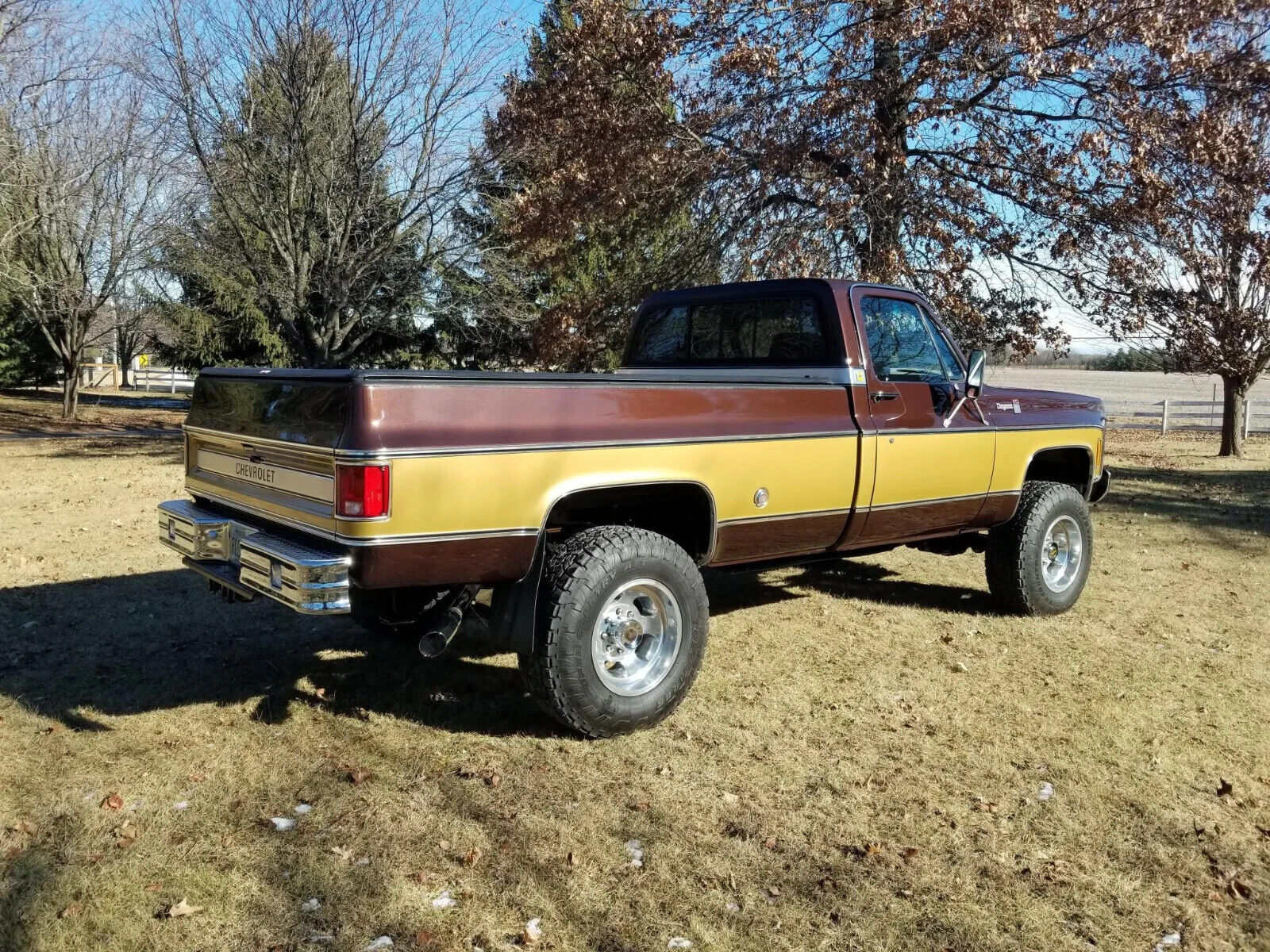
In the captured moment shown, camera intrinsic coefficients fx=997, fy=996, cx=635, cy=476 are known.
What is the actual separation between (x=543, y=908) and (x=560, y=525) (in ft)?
5.73

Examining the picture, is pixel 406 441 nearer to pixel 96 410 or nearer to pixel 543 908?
pixel 543 908

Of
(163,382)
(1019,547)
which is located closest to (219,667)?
(1019,547)

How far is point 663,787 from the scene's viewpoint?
373cm

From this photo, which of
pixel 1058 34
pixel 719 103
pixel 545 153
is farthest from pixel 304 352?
pixel 1058 34

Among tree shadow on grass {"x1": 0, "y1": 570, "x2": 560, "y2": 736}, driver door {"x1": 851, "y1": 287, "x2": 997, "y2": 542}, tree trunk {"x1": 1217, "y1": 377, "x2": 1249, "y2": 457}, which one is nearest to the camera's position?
tree shadow on grass {"x1": 0, "y1": 570, "x2": 560, "y2": 736}

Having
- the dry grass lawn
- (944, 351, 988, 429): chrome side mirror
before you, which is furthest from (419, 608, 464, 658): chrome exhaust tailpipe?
the dry grass lawn

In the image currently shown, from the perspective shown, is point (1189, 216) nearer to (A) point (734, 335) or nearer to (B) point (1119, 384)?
(A) point (734, 335)

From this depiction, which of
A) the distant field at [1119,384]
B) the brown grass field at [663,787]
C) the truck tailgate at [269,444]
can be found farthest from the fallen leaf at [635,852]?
the distant field at [1119,384]

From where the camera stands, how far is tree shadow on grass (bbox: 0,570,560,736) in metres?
4.44

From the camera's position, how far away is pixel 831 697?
4719mm

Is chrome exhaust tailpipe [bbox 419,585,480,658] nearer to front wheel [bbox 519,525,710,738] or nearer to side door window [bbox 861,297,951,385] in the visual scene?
front wheel [bbox 519,525,710,738]

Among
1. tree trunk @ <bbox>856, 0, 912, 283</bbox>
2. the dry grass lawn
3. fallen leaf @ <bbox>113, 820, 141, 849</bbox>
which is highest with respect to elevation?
tree trunk @ <bbox>856, 0, 912, 283</bbox>

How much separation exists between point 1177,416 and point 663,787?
2627 cm

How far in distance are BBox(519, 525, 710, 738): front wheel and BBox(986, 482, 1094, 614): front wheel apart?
2.58 m
